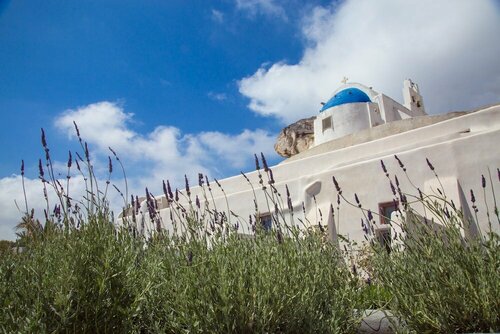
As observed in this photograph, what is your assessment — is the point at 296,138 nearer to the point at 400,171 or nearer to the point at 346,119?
the point at 346,119

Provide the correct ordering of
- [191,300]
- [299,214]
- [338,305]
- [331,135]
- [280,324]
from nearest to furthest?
[191,300] < [280,324] < [338,305] < [299,214] < [331,135]

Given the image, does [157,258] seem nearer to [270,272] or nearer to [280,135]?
[270,272]

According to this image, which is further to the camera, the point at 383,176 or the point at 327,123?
the point at 327,123

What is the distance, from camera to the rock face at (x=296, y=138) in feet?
84.1

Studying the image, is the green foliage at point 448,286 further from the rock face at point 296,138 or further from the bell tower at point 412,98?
the rock face at point 296,138

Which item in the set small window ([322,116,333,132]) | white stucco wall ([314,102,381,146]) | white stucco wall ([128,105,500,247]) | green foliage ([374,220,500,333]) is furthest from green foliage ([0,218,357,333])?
small window ([322,116,333,132])

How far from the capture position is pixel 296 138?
84.8ft

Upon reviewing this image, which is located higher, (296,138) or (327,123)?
(296,138)

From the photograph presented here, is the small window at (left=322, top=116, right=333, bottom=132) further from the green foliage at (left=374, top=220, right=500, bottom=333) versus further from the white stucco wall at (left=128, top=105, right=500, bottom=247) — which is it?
the green foliage at (left=374, top=220, right=500, bottom=333)

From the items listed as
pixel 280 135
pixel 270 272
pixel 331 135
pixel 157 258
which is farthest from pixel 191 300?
pixel 280 135

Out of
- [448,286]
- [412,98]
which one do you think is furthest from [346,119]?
[448,286]

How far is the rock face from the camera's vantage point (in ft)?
84.1

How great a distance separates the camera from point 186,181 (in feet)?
10.2

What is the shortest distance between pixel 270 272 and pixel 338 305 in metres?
0.58
